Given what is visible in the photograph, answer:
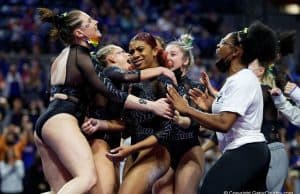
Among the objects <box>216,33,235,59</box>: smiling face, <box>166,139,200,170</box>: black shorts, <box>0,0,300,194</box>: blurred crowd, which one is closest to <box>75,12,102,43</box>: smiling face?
<box>216,33,235,59</box>: smiling face

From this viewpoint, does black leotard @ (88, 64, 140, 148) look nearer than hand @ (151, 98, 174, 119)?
No

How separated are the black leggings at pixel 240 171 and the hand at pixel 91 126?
1.10 meters

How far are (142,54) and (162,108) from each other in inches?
24.8

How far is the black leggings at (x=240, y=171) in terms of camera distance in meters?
5.04

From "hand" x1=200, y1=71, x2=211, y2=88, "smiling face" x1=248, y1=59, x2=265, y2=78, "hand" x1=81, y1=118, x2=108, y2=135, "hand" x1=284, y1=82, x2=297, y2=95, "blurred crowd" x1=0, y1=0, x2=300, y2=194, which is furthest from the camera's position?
"blurred crowd" x1=0, y1=0, x2=300, y2=194

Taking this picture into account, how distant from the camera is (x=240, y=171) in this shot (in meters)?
5.04

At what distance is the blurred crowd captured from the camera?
11.4 meters

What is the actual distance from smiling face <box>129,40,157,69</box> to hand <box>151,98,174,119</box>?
20.2 inches

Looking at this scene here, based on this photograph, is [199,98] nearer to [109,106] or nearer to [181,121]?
[181,121]

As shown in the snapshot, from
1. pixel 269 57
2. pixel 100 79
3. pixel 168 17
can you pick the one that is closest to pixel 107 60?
pixel 100 79

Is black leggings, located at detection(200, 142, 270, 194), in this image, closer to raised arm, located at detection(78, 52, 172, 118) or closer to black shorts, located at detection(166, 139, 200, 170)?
raised arm, located at detection(78, 52, 172, 118)

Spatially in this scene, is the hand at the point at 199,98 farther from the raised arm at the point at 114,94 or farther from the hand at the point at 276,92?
the hand at the point at 276,92

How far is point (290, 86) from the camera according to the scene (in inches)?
256

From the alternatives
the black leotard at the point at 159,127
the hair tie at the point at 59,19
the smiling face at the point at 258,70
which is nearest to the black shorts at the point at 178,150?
the black leotard at the point at 159,127
